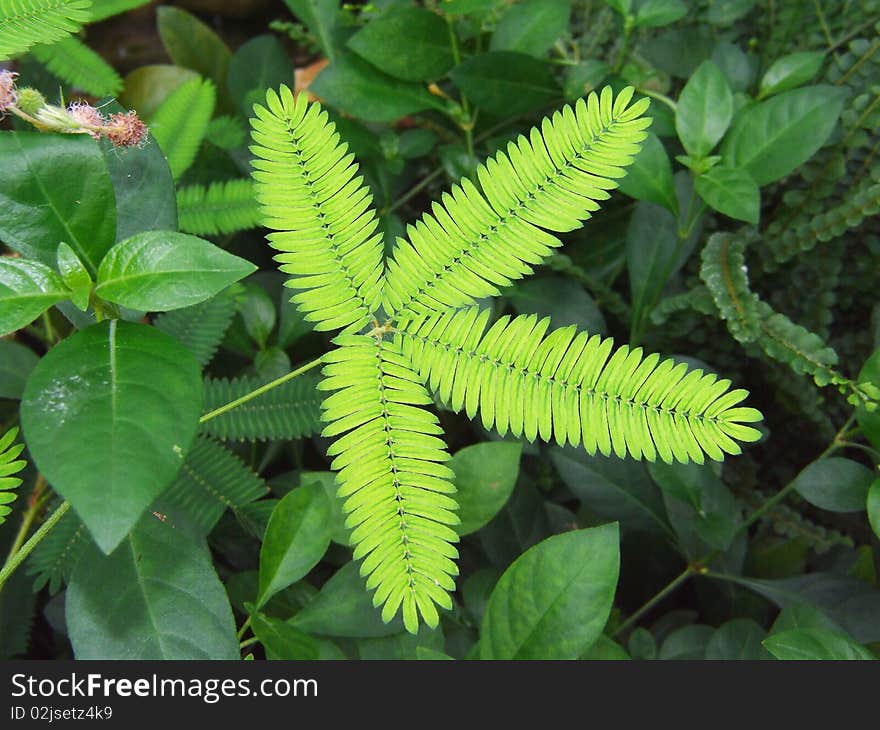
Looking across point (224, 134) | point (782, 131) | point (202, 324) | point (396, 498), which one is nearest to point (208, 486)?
point (202, 324)

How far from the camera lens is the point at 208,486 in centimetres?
114

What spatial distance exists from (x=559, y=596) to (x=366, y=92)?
945 millimetres

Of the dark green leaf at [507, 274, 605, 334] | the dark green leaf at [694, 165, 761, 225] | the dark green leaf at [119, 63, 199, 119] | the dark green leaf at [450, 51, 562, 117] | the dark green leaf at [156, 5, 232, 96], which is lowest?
the dark green leaf at [694, 165, 761, 225]

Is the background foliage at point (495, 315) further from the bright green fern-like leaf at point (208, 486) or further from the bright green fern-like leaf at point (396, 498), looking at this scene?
the bright green fern-like leaf at point (396, 498)

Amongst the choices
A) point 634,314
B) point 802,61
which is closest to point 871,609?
point 634,314

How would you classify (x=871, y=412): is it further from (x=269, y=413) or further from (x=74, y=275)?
(x=74, y=275)

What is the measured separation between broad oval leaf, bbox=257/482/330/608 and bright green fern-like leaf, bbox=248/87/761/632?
219mm

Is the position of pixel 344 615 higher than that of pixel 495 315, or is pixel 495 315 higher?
pixel 495 315

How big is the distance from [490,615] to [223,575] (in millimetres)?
544

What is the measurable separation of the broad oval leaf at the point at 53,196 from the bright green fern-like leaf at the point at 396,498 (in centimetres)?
33

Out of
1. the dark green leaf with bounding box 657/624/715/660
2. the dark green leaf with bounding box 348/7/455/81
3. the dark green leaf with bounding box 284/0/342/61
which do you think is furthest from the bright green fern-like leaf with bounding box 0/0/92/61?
the dark green leaf with bounding box 657/624/715/660

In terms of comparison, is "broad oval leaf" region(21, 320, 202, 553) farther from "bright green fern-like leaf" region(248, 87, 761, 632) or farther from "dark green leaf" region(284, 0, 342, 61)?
"dark green leaf" region(284, 0, 342, 61)

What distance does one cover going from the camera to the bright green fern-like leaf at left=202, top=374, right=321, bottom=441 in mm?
1155
